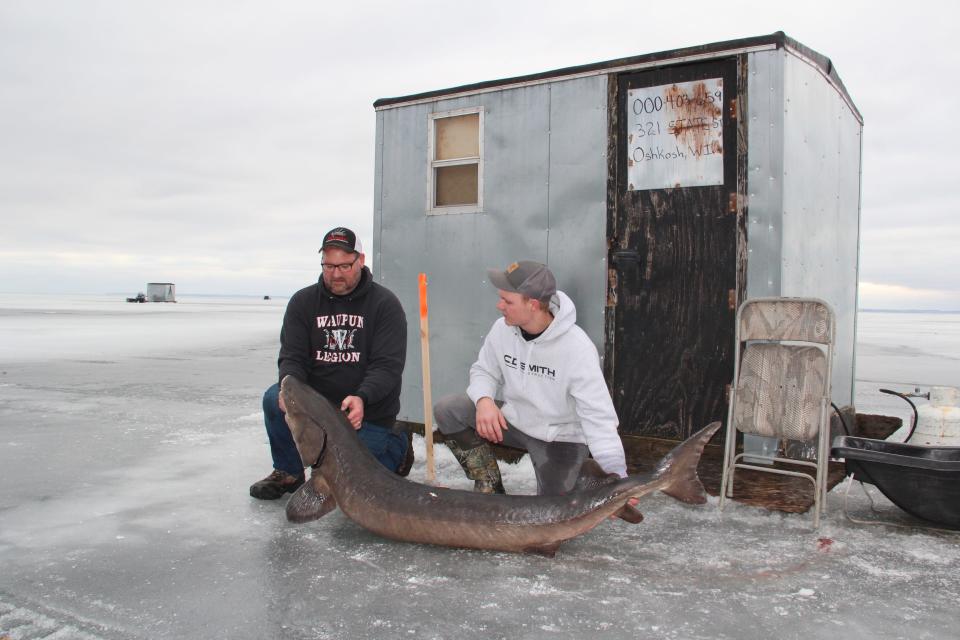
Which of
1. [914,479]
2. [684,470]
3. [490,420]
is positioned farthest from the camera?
[490,420]

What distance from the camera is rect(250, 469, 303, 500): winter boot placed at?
4672mm

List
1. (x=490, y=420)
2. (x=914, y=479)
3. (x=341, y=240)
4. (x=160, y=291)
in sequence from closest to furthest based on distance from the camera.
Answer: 1. (x=914, y=479)
2. (x=490, y=420)
3. (x=341, y=240)
4. (x=160, y=291)

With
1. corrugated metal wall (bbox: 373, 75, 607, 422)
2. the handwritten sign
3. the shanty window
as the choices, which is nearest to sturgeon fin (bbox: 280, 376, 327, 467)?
corrugated metal wall (bbox: 373, 75, 607, 422)

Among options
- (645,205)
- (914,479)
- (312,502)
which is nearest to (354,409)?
(312,502)

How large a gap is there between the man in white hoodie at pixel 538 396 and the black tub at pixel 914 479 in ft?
4.50

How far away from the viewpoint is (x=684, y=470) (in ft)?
11.4

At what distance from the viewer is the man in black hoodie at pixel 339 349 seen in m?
4.67

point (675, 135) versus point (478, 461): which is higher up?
point (675, 135)

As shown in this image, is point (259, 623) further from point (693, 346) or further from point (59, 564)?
point (693, 346)

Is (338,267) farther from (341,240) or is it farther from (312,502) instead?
(312,502)

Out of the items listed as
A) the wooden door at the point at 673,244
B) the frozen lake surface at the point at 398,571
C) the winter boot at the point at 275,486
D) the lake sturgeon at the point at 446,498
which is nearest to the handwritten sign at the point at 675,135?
the wooden door at the point at 673,244

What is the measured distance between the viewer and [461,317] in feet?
21.8

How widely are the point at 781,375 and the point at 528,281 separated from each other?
1918mm

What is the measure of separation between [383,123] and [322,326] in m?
3.20
